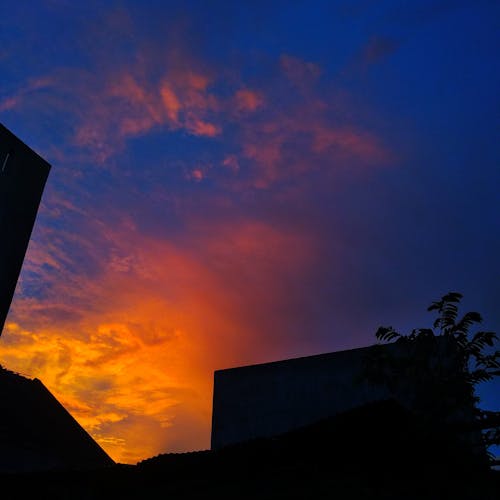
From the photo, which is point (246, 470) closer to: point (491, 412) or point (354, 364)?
point (491, 412)

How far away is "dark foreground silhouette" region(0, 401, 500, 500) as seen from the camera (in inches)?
290

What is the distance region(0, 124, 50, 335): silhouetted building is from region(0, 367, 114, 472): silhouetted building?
185 inches

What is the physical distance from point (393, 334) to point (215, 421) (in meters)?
12.7

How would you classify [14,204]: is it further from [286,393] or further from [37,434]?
[286,393]

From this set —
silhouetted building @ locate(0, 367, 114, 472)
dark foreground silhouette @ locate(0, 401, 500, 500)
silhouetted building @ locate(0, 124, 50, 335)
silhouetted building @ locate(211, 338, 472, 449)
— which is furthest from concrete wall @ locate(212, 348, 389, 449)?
dark foreground silhouette @ locate(0, 401, 500, 500)

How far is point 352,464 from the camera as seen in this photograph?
24.7 feet

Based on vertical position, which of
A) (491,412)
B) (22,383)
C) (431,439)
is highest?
(22,383)

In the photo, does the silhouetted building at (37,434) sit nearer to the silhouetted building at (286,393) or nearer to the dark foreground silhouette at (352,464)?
the silhouetted building at (286,393)

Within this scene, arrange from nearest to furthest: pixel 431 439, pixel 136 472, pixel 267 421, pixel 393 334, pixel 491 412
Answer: pixel 431 439 < pixel 136 472 < pixel 491 412 < pixel 393 334 < pixel 267 421

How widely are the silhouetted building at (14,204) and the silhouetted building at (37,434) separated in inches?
185

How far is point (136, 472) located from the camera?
8.98 m

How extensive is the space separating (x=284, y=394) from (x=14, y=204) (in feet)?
45.5

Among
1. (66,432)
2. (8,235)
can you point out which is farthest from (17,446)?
(8,235)

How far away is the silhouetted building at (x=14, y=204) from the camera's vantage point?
19.5 metres
